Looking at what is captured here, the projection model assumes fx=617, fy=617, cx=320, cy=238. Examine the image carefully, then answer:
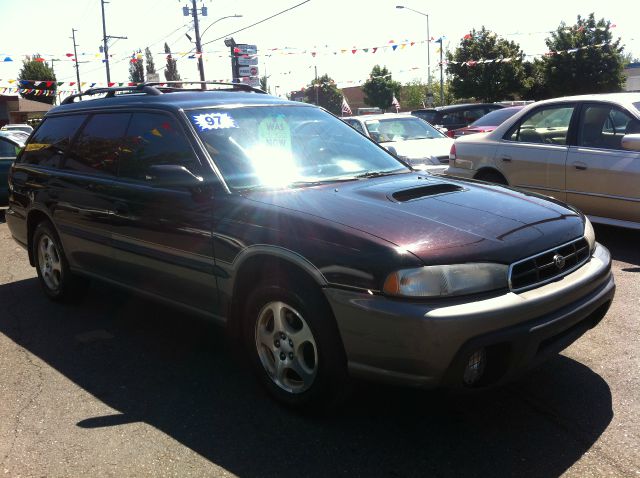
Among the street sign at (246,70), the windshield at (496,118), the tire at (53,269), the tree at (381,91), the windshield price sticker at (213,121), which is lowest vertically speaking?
the tire at (53,269)

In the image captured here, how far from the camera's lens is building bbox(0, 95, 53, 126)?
48141mm

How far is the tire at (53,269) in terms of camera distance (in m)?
5.15

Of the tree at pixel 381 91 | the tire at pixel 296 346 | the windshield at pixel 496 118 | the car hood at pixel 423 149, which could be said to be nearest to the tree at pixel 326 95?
the tree at pixel 381 91

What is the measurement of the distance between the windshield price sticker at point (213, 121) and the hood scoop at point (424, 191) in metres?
1.19

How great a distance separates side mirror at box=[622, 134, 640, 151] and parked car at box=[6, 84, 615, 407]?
2622 millimetres

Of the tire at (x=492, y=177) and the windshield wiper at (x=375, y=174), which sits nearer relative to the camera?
the windshield wiper at (x=375, y=174)

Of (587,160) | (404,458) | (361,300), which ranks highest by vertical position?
(587,160)

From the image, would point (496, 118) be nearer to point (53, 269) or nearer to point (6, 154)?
point (6, 154)

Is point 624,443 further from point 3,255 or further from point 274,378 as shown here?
point 3,255

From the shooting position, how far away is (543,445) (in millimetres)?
2838

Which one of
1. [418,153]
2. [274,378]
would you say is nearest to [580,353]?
[274,378]

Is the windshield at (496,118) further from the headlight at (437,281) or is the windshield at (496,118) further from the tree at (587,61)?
the tree at (587,61)

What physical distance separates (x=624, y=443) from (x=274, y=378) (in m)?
1.72

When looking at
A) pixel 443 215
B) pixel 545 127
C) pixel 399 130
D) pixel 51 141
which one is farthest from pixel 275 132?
pixel 399 130
